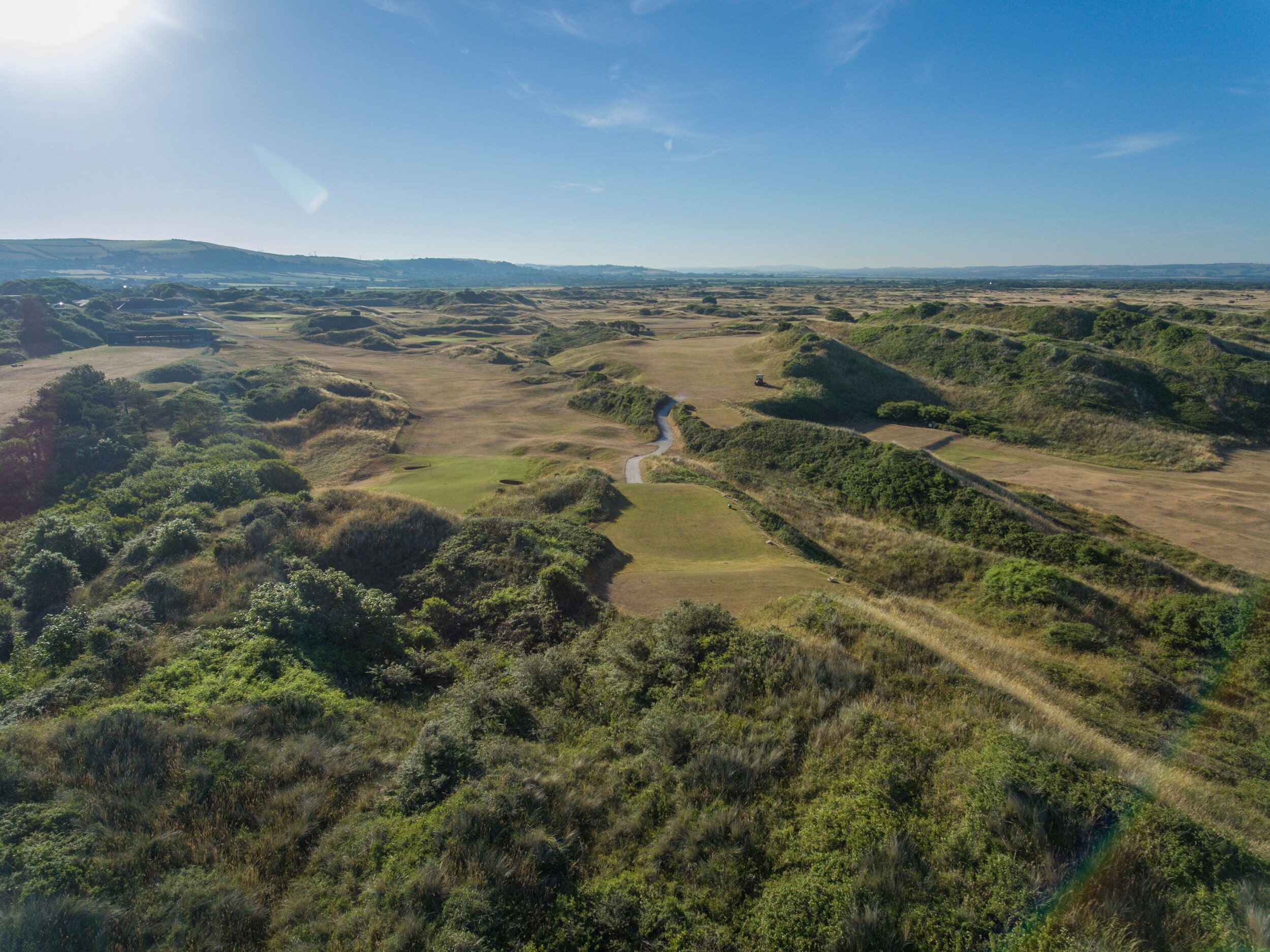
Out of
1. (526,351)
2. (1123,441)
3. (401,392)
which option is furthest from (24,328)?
(1123,441)

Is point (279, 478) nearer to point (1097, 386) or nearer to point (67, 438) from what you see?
point (67, 438)

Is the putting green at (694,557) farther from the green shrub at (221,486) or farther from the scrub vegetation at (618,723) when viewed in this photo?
the green shrub at (221,486)

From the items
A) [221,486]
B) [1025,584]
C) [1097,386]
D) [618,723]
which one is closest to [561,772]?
[618,723]

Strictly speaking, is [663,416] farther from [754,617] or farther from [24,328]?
[24,328]

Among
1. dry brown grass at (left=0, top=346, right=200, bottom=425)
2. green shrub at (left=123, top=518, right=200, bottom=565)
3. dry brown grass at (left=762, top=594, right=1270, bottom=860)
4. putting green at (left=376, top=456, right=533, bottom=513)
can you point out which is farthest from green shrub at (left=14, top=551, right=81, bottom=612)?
dry brown grass at (left=0, top=346, right=200, bottom=425)

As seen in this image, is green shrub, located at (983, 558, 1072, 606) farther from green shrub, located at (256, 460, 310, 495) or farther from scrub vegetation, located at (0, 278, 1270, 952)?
green shrub, located at (256, 460, 310, 495)

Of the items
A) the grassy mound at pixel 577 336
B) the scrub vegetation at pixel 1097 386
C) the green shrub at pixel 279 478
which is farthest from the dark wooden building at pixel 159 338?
the scrub vegetation at pixel 1097 386
